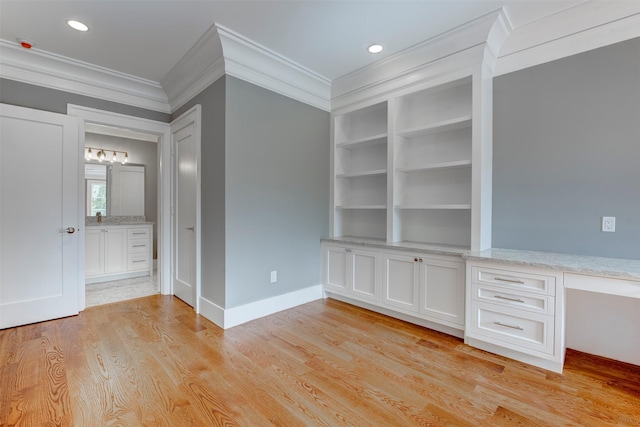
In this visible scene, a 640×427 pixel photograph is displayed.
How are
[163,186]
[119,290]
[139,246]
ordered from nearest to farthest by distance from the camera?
[163,186], [119,290], [139,246]

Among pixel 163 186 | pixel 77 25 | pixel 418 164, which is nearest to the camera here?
pixel 77 25

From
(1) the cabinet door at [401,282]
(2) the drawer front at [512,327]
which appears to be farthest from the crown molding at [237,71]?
(2) the drawer front at [512,327]

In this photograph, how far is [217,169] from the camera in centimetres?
285

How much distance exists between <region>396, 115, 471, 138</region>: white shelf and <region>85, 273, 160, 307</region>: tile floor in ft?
12.2

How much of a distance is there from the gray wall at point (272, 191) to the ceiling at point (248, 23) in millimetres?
541

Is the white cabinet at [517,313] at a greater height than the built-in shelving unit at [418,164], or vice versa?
the built-in shelving unit at [418,164]

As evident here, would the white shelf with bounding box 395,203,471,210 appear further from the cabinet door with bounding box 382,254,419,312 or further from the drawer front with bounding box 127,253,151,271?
the drawer front with bounding box 127,253,151,271

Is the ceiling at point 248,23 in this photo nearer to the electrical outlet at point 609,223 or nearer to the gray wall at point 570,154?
the gray wall at point 570,154

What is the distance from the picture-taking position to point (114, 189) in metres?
5.14

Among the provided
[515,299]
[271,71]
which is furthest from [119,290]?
[515,299]

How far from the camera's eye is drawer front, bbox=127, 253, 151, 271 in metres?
4.66

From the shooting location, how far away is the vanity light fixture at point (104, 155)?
5.02 m

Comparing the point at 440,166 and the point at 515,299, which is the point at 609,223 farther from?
the point at 440,166

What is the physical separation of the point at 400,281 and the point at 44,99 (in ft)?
13.3
